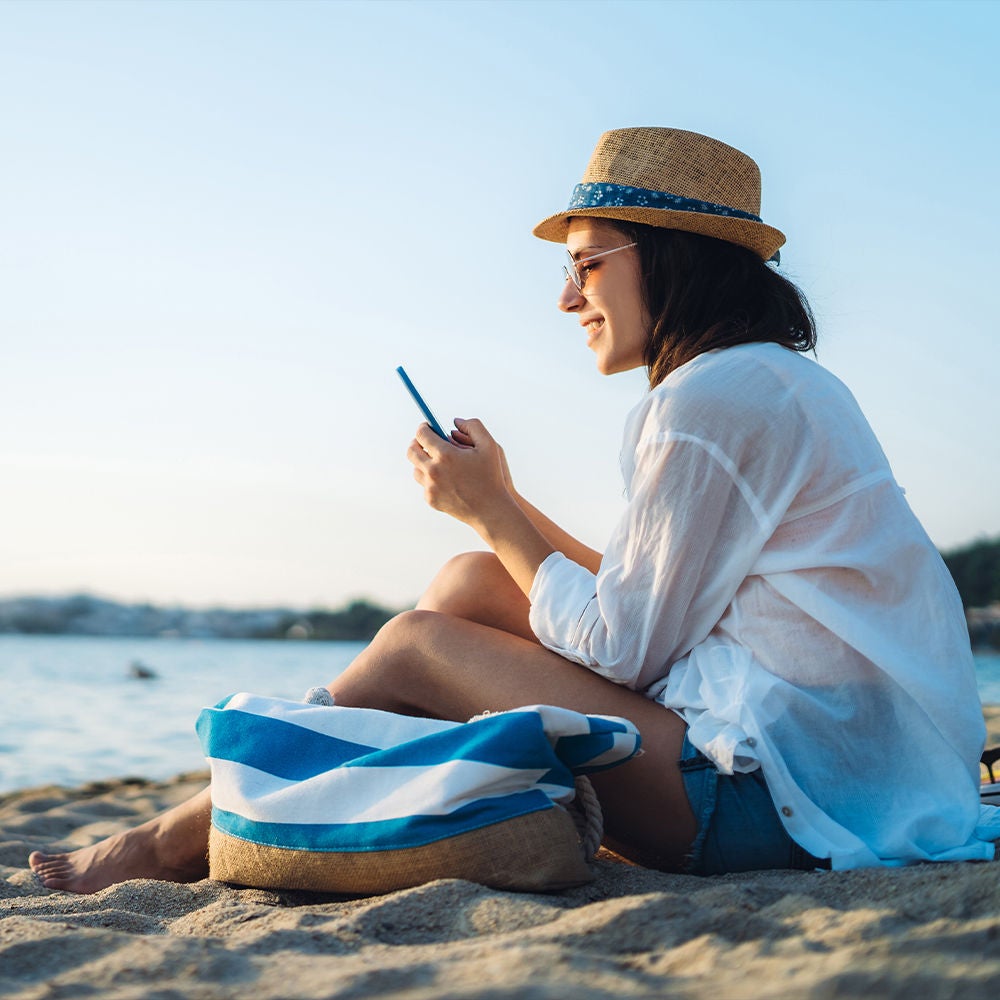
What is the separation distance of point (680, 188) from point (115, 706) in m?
11.0

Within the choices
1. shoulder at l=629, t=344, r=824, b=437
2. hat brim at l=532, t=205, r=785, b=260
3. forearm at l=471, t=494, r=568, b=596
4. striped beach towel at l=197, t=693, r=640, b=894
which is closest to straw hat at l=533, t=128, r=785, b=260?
hat brim at l=532, t=205, r=785, b=260

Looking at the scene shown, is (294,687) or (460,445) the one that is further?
(294,687)

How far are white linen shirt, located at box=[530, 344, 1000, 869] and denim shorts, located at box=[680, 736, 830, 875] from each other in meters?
0.03

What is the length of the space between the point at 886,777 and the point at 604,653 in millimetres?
555

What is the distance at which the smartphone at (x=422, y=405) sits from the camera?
2332 mm

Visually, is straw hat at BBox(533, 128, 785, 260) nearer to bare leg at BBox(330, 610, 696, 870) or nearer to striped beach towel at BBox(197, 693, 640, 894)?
bare leg at BBox(330, 610, 696, 870)

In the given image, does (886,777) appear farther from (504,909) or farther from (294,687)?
(294,687)

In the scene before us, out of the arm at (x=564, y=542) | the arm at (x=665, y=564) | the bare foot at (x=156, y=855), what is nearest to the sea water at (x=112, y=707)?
the bare foot at (x=156, y=855)

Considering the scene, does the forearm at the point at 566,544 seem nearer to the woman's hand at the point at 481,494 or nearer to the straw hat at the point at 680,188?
the woman's hand at the point at 481,494

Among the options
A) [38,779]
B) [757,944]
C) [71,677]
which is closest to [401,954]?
[757,944]

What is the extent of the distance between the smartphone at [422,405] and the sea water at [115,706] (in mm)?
4653

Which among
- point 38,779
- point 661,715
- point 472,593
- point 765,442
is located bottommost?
point 38,779

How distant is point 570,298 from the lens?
240 cm

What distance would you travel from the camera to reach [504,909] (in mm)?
1621
